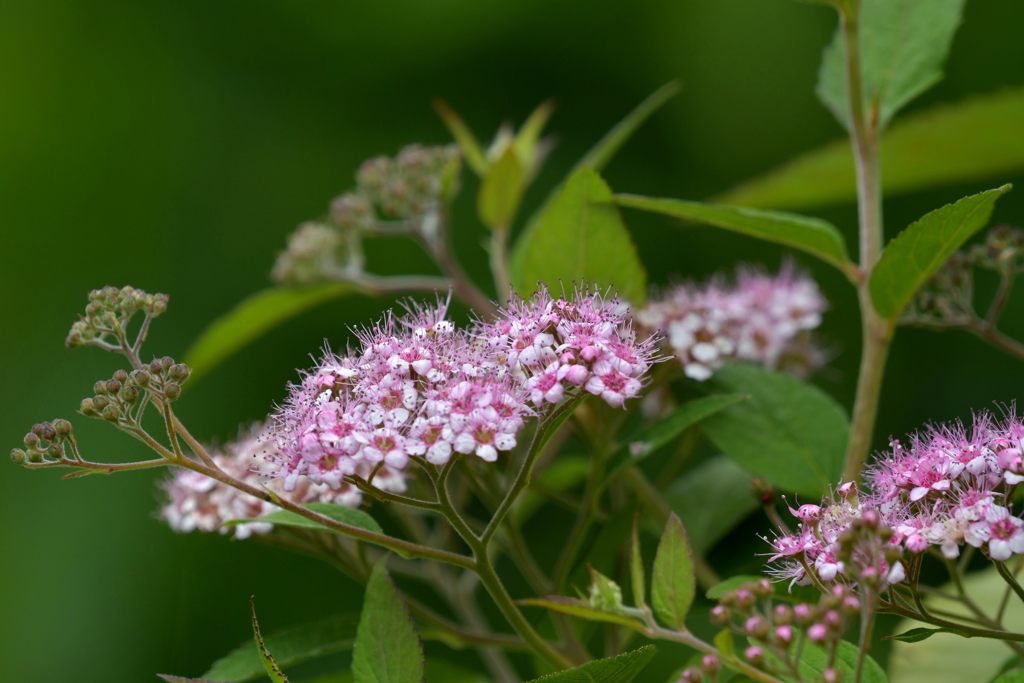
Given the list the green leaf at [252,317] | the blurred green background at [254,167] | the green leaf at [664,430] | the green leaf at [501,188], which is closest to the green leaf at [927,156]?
the green leaf at [501,188]

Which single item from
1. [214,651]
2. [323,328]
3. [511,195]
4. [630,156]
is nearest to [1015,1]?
[630,156]

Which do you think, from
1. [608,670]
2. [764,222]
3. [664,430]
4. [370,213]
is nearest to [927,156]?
[764,222]

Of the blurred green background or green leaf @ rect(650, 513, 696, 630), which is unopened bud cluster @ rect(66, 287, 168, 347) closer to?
green leaf @ rect(650, 513, 696, 630)

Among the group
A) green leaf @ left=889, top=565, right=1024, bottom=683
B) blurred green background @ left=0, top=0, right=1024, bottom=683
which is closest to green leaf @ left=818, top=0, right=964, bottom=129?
green leaf @ left=889, top=565, right=1024, bottom=683

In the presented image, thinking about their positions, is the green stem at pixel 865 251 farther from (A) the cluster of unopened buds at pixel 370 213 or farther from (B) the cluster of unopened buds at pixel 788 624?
(A) the cluster of unopened buds at pixel 370 213

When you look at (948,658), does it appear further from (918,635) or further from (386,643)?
(386,643)

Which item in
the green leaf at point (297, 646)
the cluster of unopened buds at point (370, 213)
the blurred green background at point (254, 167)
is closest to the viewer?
the green leaf at point (297, 646)
